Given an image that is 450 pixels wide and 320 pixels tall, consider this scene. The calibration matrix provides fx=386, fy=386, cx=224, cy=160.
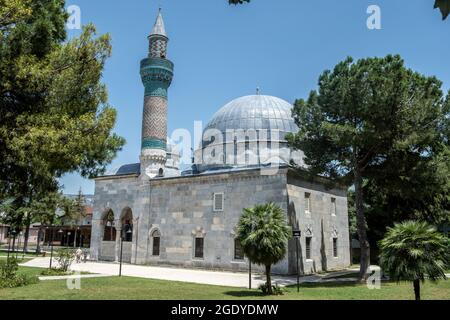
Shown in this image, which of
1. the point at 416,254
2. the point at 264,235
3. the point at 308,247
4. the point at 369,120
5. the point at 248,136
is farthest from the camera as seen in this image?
the point at 248,136

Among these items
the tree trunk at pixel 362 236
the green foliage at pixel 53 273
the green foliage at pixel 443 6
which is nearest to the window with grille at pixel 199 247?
the green foliage at pixel 53 273

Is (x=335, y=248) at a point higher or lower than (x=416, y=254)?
lower

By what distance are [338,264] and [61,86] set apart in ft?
70.6

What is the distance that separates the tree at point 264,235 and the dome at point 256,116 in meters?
15.4

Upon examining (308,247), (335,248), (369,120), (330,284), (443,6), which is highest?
(369,120)

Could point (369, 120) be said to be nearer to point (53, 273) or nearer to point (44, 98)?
point (44, 98)

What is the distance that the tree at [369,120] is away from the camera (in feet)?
56.7

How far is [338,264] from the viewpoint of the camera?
2628 cm

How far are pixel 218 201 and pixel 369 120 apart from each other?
10449 millimetres

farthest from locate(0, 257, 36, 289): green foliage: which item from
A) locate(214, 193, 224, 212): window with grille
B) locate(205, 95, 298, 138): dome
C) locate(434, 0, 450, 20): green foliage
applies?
locate(205, 95, 298, 138): dome

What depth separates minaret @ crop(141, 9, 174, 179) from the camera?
27.5 metres

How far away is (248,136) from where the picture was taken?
2811 centimetres

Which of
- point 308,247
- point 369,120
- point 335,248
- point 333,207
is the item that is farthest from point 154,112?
point 335,248
